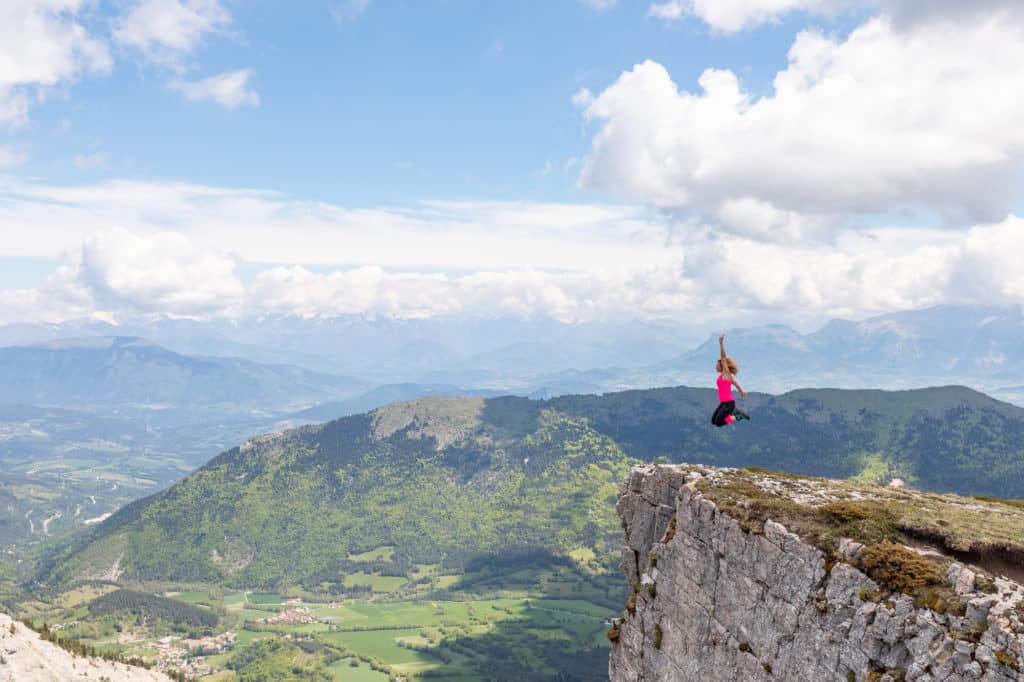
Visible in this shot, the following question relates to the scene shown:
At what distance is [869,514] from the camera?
39719 millimetres

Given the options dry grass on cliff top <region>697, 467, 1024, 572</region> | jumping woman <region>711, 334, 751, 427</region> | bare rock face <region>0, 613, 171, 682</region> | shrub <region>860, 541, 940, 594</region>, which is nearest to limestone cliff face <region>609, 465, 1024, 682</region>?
shrub <region>860, 541, 940, 594</region>

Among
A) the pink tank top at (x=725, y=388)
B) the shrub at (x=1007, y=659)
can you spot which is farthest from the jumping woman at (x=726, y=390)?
the shrub at (x=1007, y=659)

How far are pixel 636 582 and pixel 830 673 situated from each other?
20.9m

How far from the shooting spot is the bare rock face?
4889 inches

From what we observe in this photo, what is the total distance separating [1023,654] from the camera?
91.4 feet

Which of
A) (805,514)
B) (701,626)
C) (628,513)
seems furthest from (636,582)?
(805,514)

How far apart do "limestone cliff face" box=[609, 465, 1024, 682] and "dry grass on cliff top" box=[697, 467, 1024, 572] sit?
A: 124 centimetres

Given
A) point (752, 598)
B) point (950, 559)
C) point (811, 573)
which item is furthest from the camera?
point (752, 598)

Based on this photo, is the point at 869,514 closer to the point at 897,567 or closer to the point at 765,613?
the point at 897,567

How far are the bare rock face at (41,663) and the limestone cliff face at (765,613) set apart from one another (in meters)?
129

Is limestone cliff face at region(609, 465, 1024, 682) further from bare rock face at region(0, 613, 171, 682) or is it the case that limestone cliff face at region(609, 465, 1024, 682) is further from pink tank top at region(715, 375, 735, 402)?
bare rock face at region(0, 613, 171, 682)

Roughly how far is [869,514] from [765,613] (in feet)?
28.9

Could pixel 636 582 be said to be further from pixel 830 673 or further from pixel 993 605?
pixel 993 605

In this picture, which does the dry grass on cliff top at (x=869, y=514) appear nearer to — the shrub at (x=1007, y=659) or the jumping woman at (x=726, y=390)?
the jumping woman at (x=726, y=390)
